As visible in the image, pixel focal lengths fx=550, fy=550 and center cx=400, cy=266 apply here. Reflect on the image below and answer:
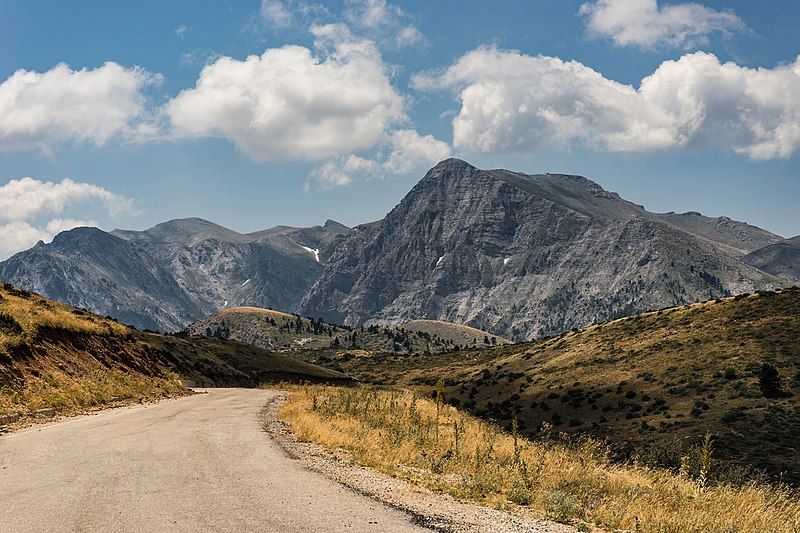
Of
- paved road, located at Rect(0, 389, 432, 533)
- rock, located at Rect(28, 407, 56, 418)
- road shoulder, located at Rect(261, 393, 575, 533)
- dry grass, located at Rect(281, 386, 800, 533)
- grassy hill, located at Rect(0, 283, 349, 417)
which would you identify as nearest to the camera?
paved road, located at Rect(0, 389, 432, 533)

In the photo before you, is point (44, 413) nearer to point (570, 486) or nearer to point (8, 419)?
point (8, 419)

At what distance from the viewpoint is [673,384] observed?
67312mm

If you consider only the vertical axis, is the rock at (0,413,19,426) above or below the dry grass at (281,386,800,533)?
below

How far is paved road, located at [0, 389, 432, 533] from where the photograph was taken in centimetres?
902

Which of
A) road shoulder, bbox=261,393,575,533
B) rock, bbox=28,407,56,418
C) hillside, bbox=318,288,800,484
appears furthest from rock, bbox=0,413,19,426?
hillside, bbox=318,288,800,484

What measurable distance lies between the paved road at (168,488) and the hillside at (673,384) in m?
23.7

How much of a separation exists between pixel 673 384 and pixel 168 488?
68.7 m

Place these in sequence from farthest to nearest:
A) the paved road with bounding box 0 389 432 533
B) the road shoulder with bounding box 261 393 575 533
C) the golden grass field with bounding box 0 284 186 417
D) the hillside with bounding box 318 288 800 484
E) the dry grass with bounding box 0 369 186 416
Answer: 1. the hillside with bounding box 318 288 800 484
2. the golden grass field with bounding box 0 284 186 417
3. the dry grass with bounding box 0 369 186 416
4. the road shoulder with bounding box 261 393 575 533
5. the paved road with bounding box 0 389 432 533

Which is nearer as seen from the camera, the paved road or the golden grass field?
the paved road

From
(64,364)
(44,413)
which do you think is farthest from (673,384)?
(44,413)

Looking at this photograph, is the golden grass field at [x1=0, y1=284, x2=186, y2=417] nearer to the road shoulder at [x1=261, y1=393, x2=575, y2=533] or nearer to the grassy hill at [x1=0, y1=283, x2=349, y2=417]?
the grassy hill at [x1=0, y1=283, x2=349, y2=417]

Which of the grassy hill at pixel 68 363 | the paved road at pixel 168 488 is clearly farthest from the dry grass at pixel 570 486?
the grassy hill at pixel 68 363

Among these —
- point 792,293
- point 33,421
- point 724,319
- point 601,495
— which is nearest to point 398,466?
point 601,495

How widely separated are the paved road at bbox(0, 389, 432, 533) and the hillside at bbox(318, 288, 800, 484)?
23660mm
